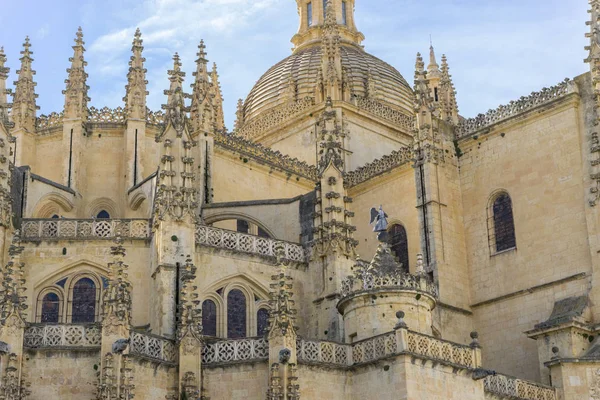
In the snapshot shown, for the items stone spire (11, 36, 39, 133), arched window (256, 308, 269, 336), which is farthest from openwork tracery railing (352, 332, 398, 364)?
stone spire (11, 36, 39, 133)

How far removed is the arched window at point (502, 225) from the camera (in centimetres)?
3747

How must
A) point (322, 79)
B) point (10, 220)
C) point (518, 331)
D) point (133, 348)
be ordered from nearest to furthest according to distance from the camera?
1. point (133, 348)
2. point (10, 220)
3. point (518, 331)
4. point (322, 79)

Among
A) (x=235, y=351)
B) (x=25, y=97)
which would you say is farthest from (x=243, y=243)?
(x=25, y=97)

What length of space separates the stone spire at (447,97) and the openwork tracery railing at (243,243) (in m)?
9.33

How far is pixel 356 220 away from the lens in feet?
138

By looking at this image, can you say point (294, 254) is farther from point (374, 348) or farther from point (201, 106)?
point (201, 106)

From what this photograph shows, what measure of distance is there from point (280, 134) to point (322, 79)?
3.15 metres

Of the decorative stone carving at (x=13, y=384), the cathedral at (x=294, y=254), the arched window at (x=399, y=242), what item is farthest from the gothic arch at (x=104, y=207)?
the decorative stone carving at (x=13, y=384)

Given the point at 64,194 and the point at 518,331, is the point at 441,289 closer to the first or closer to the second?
the point at 518,331

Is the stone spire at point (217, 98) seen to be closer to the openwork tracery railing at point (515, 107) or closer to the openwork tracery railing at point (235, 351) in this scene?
the openwork tracery railing at point (515, 107)

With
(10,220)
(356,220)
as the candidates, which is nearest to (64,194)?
(10,220)

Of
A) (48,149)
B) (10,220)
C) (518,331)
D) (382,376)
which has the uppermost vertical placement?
(48,149)

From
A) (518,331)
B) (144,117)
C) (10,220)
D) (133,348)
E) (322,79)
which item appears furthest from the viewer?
(322,79)

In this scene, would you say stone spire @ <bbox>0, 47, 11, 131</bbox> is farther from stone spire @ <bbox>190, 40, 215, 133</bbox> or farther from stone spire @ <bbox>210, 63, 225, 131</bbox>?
stone spire @ <bbox>210, 63, 225, 131</bbox>
